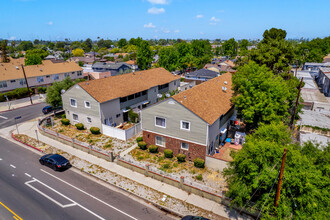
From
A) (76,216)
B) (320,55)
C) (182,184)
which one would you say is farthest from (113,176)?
(320,55)

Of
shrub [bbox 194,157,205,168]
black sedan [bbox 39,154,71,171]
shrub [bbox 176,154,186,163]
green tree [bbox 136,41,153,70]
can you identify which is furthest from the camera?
green tree [bbox 136,41,153,70]

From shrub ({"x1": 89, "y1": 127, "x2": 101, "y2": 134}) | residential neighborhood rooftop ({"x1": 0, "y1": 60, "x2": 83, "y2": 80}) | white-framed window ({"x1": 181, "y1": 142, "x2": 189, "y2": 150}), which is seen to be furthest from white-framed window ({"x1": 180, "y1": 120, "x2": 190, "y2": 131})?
residential neighborhood rooftop ({"x1": 0, "y1": 60, "x2": 83, "y2": 80})

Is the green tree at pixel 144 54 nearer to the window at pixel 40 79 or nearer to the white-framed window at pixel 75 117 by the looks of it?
the window at pixel 40 79

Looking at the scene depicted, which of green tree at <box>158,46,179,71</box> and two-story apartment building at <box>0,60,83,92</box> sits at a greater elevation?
green tree at <box>158,46,179,71</box>

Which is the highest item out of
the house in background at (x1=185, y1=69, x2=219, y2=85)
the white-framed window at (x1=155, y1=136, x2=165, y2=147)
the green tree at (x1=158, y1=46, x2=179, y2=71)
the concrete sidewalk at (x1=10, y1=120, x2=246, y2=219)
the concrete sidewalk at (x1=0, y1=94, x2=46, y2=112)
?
the green tree at (x1=158, y1=46, x2=179, y2=71)

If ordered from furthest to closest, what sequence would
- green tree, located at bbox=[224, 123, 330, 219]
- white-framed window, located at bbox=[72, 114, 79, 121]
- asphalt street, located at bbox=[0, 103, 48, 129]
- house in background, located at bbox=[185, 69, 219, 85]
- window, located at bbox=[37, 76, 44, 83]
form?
1. house in background, located at bbox=[185, 69, 219, 85]
2. window, located at bbox=[37, 76, 44, 83]
3. asphalt street, located at bbox=[0, 103, 48, 129]
4. white-framed window, located at bbox=[72, 114, 79, 121]
5. green tree, located at bbox=[224, 123, 330, 219]

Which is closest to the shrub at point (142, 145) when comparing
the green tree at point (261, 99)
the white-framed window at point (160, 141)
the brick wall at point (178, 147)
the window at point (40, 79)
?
the brick wall at point (178, 147)

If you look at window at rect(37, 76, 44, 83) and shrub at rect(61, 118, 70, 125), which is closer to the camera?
shrub at rect(61, 118, 70, 125)

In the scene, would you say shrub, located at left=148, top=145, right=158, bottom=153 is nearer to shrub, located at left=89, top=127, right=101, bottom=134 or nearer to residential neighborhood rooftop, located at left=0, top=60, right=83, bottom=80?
shrub, located at left=89, top=127, right=101, bottom=134
